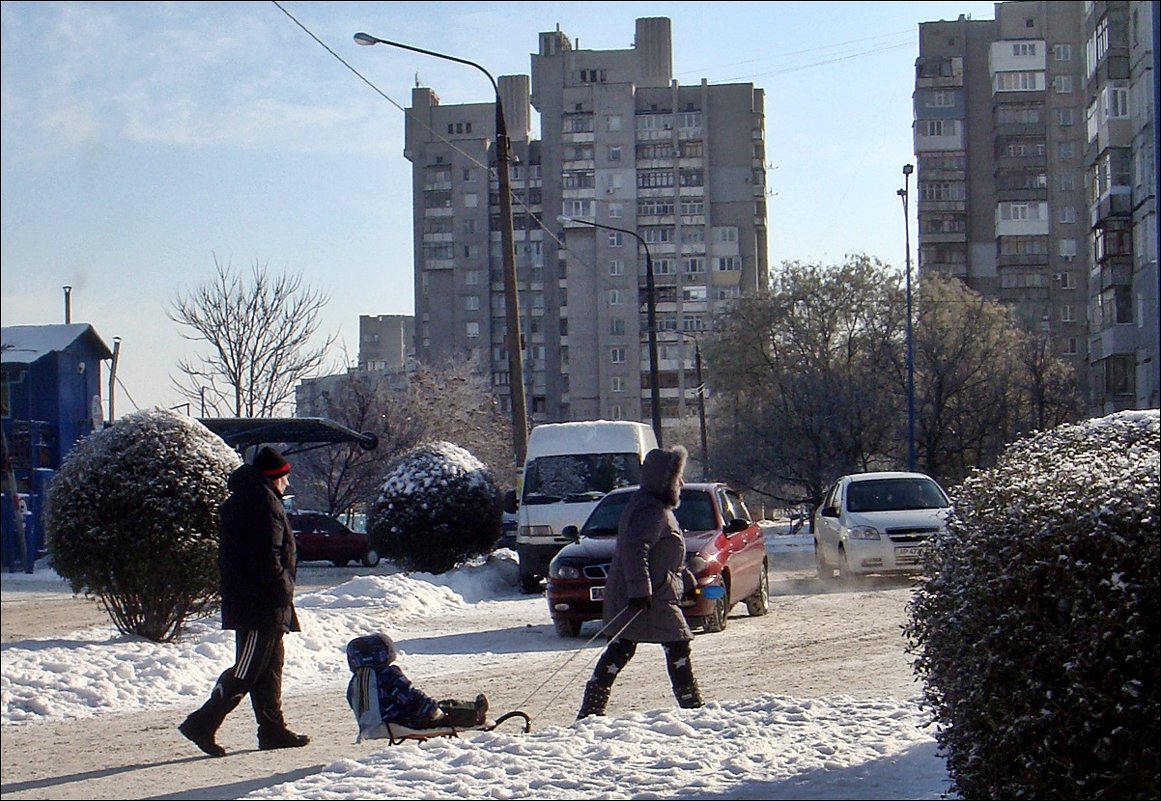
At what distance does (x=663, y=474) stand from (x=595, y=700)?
1473 mm

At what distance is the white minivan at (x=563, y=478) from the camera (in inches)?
907

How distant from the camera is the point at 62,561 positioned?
1430 cm

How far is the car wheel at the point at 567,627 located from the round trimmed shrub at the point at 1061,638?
9858 millimetres

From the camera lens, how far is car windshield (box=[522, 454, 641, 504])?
23.4 m

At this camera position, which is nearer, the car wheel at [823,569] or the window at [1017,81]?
the car wheel at [823,569]

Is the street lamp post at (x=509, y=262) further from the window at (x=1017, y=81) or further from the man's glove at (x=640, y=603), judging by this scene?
the window at (x=1017, y=81)

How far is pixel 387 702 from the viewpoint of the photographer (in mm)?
8742

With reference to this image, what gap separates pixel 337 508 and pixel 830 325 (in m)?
25.6

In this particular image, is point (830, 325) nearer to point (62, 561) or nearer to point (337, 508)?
point (337, 508)

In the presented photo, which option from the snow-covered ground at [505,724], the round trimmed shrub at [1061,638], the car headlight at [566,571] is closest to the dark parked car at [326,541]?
the snow-covered ground at [505,724]

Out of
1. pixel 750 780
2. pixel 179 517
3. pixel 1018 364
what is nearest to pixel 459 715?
pixel 750 780

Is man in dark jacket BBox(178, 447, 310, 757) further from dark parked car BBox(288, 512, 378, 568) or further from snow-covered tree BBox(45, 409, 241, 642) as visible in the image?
dark parked car BBox(288, 512, 378, 568)

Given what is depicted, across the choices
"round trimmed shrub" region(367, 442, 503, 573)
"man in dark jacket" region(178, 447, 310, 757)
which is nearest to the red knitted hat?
"man in dark jacket" region(178, 447, 310, 757)

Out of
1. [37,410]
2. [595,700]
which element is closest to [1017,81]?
[37,410]
